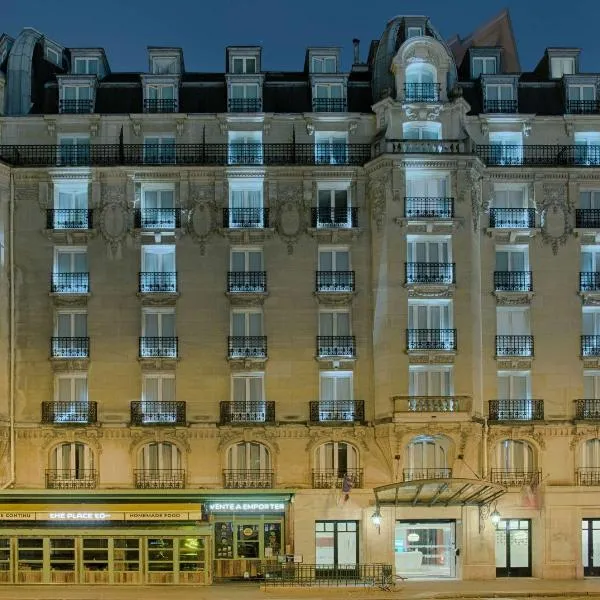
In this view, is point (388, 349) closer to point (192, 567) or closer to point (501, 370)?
point (501, 370)

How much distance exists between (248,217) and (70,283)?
8.96m

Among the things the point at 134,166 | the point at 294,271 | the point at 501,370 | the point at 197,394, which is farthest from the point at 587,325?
the point at 134,166

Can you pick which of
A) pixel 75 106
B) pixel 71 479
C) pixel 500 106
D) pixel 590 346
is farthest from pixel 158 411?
pixel 500 106

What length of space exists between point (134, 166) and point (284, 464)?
15.7m

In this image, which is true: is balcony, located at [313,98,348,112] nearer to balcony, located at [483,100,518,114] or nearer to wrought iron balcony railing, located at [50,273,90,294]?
balcony, located at [483,100,518,114]

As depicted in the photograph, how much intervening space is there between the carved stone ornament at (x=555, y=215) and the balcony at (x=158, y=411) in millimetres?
19084

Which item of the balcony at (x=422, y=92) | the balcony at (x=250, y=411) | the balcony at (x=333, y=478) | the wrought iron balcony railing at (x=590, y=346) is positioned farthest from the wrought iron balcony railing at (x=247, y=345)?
the wrought iron balcony railing at (x=590, y=346)

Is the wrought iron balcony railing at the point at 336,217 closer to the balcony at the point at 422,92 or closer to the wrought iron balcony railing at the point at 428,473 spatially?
the balcony at the point at 422,92

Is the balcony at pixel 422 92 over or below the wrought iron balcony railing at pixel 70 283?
over

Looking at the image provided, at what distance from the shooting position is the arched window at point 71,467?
61.6 metres

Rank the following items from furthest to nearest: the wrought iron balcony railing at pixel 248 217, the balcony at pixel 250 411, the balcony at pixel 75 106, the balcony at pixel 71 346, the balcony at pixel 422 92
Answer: the balcony at pixel 75 106 < the balcony at pixel 422 92 < the wrought iron balcony railing at pixel 248 217 < the balcony at pixel 71 346 < the balcony at pixel 250 411

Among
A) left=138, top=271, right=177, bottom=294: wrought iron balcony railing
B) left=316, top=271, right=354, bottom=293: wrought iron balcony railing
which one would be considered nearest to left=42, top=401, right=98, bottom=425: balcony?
left=138, top=271, right=177, bottom=294: wrought iron balcony railing

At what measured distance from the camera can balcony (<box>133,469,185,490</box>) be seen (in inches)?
2418

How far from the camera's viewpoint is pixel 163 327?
62.8 metres
